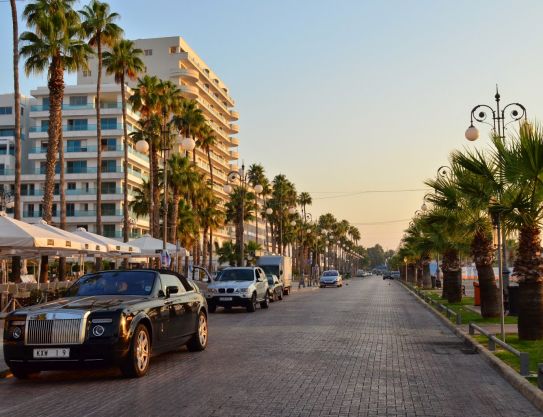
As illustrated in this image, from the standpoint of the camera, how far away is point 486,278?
777 inches

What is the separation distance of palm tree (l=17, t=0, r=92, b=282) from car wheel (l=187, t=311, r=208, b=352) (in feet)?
77.3

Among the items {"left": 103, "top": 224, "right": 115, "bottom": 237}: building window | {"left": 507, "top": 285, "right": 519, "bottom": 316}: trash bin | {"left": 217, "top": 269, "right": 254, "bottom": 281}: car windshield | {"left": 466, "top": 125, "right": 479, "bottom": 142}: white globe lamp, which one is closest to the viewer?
{"left": 507, "top": 285, "right": 519, "bottom": 316}: trash bin

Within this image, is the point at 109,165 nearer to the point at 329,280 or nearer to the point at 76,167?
the point at 76,167

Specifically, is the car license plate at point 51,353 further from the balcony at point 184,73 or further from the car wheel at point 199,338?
the balcony at point 184,73

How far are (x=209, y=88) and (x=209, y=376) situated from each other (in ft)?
335

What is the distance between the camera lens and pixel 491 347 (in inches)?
488

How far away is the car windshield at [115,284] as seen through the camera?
35.9 ft

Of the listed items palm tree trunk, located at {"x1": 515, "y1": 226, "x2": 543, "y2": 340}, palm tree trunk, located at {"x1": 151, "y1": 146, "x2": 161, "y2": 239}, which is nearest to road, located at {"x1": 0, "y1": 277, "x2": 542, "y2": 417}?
A: palm tree trunk, located at {"x1": 515, "y1": 226, "x2": 543, "y2": 340}

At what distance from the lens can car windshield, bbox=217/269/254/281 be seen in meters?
26.6

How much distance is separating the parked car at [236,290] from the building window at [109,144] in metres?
58.6

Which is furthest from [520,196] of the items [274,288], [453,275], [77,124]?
[77,124]

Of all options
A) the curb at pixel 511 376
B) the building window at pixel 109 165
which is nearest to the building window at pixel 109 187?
the building window at pixel 109 165

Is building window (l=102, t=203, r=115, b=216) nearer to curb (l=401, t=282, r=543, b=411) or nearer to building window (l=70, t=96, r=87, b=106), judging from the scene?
building window (l=70, t=96, r=87, b=106)

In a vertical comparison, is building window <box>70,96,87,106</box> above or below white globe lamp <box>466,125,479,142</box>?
above
